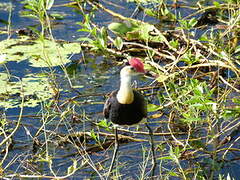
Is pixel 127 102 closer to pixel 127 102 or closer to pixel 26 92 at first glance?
pixel 127 102

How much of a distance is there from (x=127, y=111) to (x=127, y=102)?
0.05m

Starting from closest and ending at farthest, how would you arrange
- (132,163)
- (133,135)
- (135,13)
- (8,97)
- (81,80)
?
(132,163) < (133,135) < (8,97) < (81,80) < (135,13)

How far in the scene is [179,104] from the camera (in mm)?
4020

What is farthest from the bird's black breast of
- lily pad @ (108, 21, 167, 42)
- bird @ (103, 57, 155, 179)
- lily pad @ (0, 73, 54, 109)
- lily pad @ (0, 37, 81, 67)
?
lily pad @ (0, 37, 81, 67)

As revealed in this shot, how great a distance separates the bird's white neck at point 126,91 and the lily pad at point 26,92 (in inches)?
42.4

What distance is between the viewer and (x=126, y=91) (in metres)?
3.33

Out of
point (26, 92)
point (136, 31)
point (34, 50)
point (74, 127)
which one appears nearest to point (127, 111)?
point (74, 127)

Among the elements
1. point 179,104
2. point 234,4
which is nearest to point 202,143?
point 179,104

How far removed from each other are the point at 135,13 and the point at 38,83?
169 cm

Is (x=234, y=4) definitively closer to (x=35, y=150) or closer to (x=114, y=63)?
(x=114, y=63)

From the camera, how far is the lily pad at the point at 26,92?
437 cm

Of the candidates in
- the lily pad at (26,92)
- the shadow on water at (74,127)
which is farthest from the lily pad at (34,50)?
the lily pad at (26,92)

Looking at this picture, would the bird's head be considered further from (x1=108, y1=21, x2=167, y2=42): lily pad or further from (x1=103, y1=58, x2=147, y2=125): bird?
(x1=108, y1=21, x2=167, y2=42): lily pad

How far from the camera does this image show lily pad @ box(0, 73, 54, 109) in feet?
14.3
